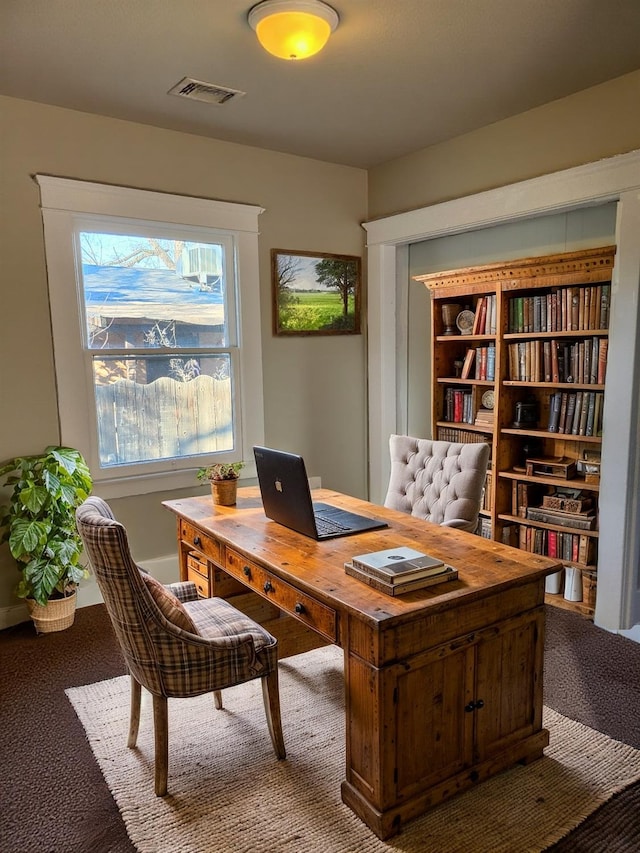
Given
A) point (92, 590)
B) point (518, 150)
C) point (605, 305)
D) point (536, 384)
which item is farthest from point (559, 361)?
point (92, 590)

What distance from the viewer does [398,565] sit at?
186 cm

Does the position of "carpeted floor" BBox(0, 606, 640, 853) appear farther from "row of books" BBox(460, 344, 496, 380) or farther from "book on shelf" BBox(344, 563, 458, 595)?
"row of books" BBox(460, 344, 496, 380)

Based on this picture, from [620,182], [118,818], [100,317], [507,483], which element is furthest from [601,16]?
[118,818]

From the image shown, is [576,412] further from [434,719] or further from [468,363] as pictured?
[434,719]

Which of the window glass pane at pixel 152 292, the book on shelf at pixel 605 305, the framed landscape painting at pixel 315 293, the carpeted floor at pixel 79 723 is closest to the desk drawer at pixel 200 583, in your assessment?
the carpeted floor at pixel 79 723

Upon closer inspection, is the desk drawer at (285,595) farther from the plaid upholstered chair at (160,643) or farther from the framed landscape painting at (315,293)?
the framed landscape painting at (315,293)

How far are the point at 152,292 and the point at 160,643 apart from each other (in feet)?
7.58

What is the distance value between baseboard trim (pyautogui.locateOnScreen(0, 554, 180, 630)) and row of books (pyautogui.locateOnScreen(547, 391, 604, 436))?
2364 mm

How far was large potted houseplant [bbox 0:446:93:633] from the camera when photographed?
9.71ft

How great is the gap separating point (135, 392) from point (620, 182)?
2756mm

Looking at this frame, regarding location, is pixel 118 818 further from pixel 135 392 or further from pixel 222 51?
pixel 222 51

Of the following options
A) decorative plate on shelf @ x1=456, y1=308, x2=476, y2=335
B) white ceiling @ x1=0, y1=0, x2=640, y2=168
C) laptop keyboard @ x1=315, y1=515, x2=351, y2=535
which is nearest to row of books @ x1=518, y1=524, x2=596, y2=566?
decorative plate on shelf @ x1=456, y1=308, x2=476, y2=335

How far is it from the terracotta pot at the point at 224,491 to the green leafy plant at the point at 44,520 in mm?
826

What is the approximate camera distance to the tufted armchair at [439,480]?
282 cm
